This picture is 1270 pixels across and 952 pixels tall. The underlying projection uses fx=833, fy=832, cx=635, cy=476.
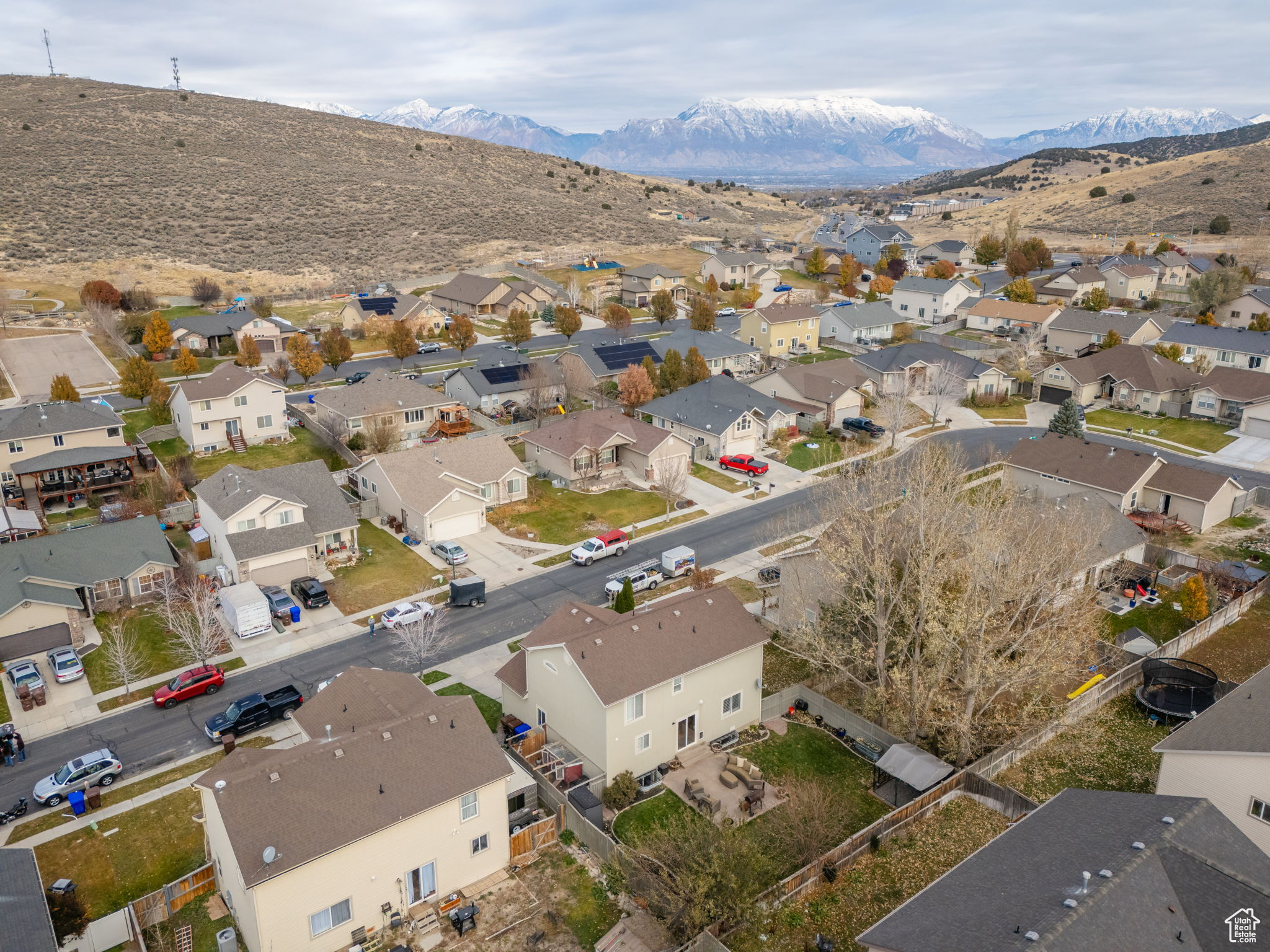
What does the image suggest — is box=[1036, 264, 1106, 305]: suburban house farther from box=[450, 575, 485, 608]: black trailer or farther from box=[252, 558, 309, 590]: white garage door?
box=[252, 558, 309, 590]: white garage door

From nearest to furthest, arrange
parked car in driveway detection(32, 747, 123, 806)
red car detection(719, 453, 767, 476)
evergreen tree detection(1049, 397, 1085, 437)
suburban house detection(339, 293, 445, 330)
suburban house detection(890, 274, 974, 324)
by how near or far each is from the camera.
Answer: parked car in driveway detection(32, 747, 123, 806) < red car detection(719, 453, 767, 476) < evergreen tree detection(1049, 397, 1085, 437) < suburban house detection(339, 293, 445, 330) < suburban house detection(890, 274, 974, 324)

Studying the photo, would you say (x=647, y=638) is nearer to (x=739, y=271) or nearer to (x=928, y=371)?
(x=928, y=371)

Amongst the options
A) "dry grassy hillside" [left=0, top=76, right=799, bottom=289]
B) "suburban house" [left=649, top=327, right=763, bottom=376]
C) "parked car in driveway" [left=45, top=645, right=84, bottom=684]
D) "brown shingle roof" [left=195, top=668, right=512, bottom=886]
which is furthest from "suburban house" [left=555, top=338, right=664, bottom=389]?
"dry grassy hillside" [left=0, top=76, right=799, bottom=289]

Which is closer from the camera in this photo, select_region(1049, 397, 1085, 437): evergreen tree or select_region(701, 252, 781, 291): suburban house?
select_region(1049, 397, 1085, 437): evergreen tree

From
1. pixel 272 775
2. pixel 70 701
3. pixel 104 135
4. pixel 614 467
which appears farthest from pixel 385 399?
pixel 104 135

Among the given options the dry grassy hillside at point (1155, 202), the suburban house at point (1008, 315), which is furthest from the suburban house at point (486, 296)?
the dry grassy hillside at point (1155, 202)

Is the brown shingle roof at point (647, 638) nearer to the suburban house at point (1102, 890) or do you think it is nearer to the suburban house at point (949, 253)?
the suburban house at point (1102, 890)

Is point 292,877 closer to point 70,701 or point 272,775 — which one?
point 272,775
